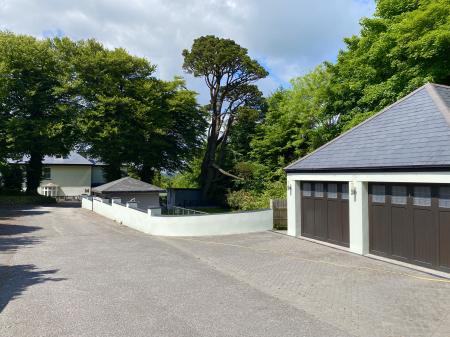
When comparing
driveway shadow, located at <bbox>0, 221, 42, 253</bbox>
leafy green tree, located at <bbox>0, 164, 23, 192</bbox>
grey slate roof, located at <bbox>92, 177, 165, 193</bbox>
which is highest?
leafy green tree, located at <bbox>0, 164, 23, 192</bbox>

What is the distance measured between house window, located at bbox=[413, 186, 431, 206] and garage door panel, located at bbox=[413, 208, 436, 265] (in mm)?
208

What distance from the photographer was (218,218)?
66.7 feet

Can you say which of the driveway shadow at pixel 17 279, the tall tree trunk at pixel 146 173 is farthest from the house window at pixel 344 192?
the tall tree trunk at pixel 146 173

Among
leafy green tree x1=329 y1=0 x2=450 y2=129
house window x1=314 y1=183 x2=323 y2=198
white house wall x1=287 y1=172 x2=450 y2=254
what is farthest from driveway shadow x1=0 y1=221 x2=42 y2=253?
leafy green tree x1=329 y1=0 x2=450 y2=129

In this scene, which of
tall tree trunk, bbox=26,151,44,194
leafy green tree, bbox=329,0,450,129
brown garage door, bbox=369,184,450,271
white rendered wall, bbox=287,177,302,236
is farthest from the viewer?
tall tree trunk, bbox=26,151,44,194

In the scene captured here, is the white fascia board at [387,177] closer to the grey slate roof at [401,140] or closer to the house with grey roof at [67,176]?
the grey slate roof at [401,140]

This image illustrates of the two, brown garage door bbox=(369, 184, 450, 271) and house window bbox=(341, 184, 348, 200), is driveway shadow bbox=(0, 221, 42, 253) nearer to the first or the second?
house window bbox=(341, 184, 348, 200)

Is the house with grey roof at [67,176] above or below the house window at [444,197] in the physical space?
above

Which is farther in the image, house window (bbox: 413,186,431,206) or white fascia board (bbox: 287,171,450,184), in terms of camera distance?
house window (bbox: 413,186,431,206)

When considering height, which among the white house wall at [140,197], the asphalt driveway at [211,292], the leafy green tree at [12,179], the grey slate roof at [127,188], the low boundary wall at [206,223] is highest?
the leafy green tree at [12,179]

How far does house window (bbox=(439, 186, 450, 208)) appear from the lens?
11.8 metres

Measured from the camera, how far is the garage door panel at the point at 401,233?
1309 cm

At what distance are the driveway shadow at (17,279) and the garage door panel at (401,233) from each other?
1003 centimetres

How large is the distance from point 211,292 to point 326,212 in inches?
330
